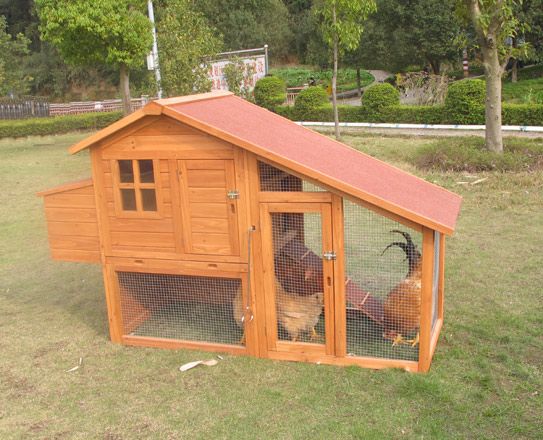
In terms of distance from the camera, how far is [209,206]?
5836mm

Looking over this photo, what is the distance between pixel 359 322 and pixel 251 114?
2461 mm

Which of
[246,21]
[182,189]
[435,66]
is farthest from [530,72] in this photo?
[182,189]

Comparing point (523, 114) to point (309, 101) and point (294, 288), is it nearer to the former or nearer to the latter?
point (309, 101)

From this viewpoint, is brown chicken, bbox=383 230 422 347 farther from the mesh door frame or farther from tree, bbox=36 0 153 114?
tree, bbox=36 0 153 114

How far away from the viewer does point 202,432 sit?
192 inches

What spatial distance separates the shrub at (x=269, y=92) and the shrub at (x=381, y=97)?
452 centimetres

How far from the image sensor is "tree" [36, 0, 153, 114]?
60.4 ft

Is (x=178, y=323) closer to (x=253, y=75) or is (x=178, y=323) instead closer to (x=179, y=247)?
(x=179, y=247)

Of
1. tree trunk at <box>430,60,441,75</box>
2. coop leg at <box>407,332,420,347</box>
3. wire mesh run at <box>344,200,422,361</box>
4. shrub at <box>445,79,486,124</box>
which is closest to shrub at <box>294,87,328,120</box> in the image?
shrub at <box>445,79,486,124</box>

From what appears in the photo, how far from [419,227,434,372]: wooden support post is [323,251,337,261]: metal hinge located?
2.49 ft

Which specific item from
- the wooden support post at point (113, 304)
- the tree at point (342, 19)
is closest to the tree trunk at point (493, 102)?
the tree at point (342, 19)

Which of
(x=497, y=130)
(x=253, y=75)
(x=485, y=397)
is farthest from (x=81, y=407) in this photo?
(x=253, y=75)

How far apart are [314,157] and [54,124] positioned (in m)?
22.4

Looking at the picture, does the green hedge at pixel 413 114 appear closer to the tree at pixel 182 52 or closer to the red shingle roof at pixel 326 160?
the tree at pixel 182 52
